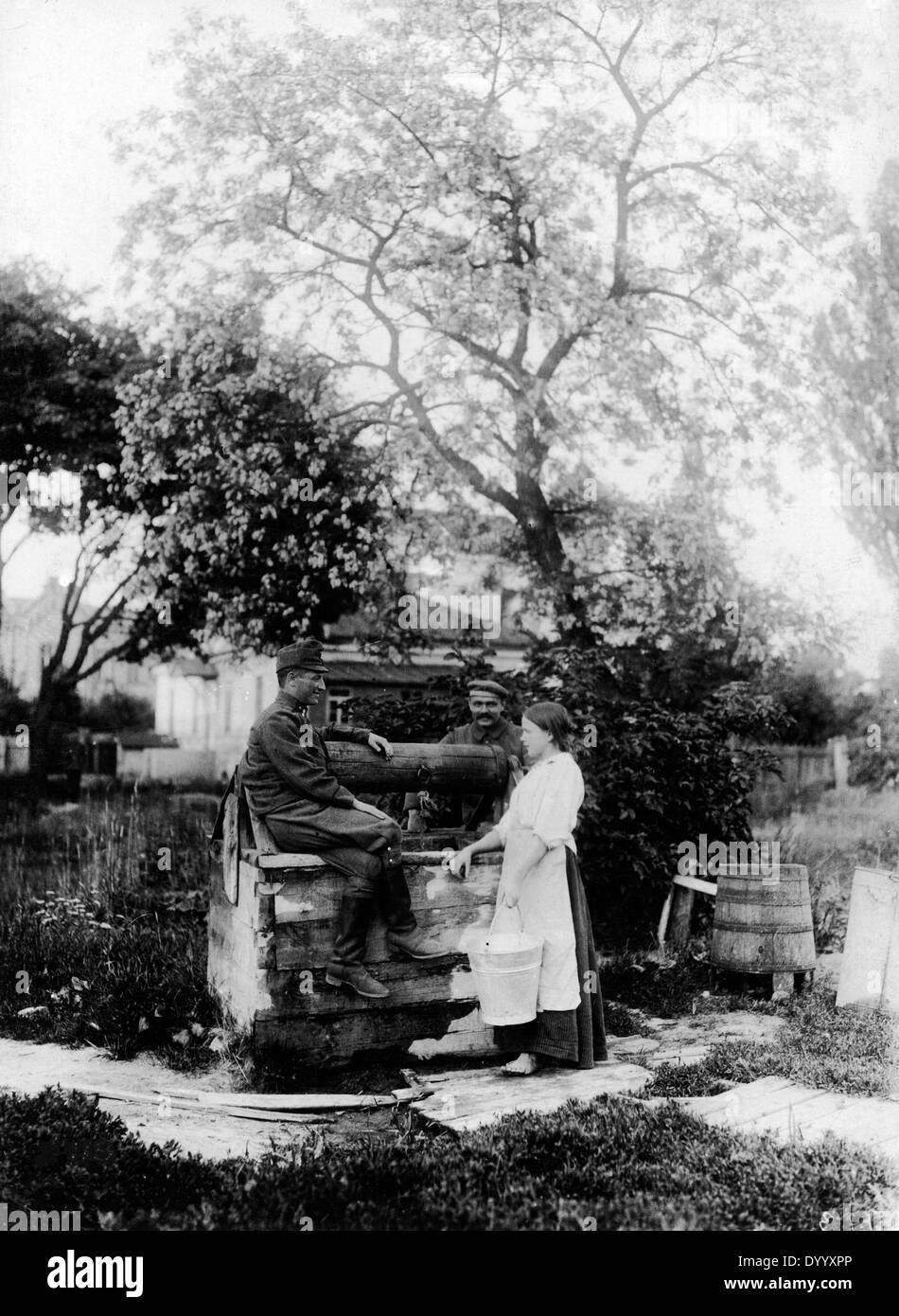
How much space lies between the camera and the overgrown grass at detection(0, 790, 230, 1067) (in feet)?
19.1

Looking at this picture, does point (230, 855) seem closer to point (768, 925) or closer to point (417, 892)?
point (417, 892)

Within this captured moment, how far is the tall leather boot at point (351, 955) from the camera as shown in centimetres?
533

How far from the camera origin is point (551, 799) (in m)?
5.23

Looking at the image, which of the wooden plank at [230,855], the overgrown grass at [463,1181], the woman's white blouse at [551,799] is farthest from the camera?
the wooden plank at [230,855]

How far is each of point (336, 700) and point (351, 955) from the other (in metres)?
3.06

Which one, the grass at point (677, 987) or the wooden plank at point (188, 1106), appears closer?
the wooden plank at point (188, 1106)

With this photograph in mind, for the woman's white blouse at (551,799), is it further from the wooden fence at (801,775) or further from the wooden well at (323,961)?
the wooden fence at (801,775)

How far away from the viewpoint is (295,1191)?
421 centimetres

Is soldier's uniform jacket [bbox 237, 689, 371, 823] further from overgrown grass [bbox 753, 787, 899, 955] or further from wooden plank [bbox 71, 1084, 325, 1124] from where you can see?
overgrown grass [bbox 753, 787, 899, 955]

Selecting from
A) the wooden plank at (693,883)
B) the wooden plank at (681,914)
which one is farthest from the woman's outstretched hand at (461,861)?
the wooden plank at (681,914)

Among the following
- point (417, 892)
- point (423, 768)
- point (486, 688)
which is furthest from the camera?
point (486, 688)

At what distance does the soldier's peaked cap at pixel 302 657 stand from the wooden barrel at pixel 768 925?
3.14 metres

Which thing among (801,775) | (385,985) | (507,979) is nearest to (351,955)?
(385,985)

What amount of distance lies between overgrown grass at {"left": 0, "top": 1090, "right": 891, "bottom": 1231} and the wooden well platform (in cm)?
88
